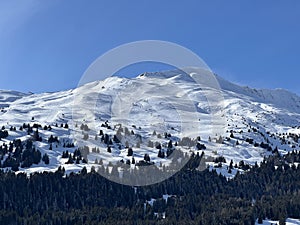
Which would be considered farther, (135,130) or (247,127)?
(247,127)

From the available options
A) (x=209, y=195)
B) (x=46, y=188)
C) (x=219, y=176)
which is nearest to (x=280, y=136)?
(x=219, y=176)

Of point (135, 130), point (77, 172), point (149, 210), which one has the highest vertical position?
point (135, 130)

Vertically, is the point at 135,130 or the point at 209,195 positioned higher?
the point at 135,130

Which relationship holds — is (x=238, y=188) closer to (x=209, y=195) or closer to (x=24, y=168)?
(x=209, y=195)

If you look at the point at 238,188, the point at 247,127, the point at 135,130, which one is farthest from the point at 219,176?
the point at 247,127

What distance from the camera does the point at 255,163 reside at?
133250 millimetres

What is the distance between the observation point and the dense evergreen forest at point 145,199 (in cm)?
8916

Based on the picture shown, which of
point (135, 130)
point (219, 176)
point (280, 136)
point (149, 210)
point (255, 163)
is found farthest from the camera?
point (280, 136)

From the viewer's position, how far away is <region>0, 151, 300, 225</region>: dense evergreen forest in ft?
293

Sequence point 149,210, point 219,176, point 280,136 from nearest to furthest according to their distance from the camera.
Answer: point 149,210 < point 219,176 < point 280,136

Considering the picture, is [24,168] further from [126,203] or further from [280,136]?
[280,136]

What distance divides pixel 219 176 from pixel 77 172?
33668 millimetres

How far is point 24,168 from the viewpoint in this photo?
373 feet

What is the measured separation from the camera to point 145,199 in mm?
103438
